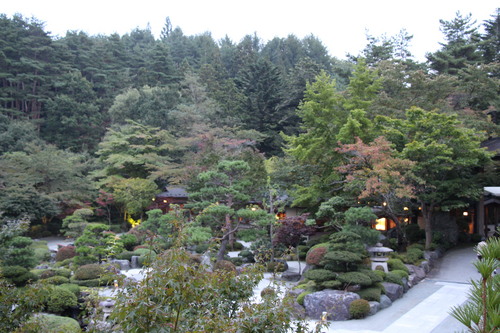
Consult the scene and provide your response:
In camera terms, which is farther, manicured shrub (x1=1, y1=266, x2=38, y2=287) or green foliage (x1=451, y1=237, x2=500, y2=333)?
manicured shrub (x1=1, y1=266, x2=38, y2=287)

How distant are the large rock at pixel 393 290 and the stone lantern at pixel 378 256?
1.23m

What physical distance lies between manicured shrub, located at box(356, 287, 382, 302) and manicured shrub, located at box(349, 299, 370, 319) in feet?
2.50

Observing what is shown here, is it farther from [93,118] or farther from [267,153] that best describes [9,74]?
[267,153]

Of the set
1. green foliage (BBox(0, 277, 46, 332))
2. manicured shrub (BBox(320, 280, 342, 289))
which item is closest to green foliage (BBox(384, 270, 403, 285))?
manicured shrub (BBox(320, 280, 342, 289))

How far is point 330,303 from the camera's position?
11.5m

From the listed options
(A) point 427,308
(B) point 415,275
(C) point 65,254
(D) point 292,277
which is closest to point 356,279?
(A) point 427,308

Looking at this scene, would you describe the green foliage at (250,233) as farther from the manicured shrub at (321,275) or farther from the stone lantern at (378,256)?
the stone lantern at (378,256)

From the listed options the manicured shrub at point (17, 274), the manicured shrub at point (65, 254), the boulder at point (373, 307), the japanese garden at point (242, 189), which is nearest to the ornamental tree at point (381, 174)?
the japanese garden at point (242, 189)

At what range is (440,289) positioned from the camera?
13.5 m

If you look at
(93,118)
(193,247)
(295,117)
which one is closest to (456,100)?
(295,117)

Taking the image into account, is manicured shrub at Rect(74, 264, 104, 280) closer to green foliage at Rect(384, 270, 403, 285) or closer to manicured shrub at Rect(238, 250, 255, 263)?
manicured shrub at Rect(238, 250, 255, 263)

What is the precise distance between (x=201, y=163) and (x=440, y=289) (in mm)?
12205

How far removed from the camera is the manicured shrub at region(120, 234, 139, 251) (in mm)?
20172

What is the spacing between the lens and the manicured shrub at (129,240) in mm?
20172
